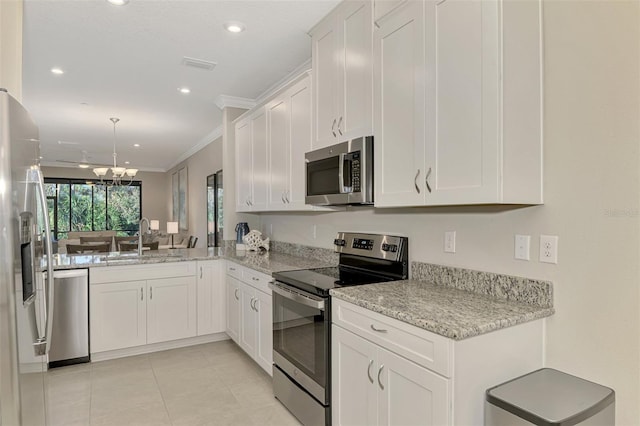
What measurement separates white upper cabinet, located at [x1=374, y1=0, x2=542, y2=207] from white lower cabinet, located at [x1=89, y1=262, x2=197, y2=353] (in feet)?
8.96

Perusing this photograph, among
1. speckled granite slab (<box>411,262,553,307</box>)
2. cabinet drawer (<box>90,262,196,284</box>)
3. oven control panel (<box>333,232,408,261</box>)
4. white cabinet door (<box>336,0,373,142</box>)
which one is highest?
white cabinet door (<box>336,0,373,142</box>)

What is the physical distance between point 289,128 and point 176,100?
2.21 metres

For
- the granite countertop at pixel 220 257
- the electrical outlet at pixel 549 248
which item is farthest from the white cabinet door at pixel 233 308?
the electrical outlet at pixel 549 248

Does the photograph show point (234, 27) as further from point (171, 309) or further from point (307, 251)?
point (171, 309)

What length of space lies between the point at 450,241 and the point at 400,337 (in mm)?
738

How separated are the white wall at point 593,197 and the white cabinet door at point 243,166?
9.52 feet

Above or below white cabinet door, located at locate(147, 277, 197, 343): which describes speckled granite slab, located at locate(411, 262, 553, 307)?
above

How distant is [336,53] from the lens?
2.61 m

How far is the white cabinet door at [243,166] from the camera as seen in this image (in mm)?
4098

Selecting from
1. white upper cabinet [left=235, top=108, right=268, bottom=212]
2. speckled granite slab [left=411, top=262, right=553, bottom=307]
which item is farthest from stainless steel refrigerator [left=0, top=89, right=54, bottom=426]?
white upper cabinet [left=235, top=108, right=268, bottom=212]

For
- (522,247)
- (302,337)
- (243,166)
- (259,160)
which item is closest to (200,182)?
(243,166)

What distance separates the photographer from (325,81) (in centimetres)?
272

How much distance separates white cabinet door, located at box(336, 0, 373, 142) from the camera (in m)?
2.30

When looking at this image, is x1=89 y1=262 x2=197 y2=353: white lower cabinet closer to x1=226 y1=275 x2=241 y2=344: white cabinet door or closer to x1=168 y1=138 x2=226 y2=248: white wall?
x1=226 y1=275 x2=241 y2=344: white cabinet door
